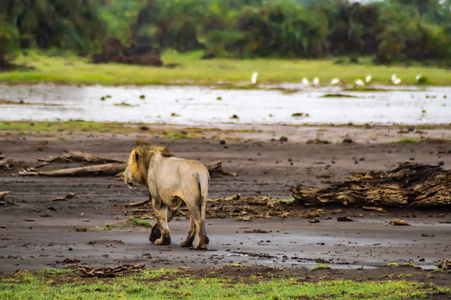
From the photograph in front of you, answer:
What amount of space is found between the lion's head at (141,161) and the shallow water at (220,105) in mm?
14681

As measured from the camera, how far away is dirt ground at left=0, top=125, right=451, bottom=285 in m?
8.90

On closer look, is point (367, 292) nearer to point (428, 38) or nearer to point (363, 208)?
point (363, 208)

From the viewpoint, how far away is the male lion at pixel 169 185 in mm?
9383

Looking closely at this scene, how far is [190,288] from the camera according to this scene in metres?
7.59

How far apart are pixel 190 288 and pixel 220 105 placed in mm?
23936

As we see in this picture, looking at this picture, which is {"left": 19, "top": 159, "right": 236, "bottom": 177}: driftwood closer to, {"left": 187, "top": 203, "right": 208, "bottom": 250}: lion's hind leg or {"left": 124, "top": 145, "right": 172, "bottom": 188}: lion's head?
{"left": 124, "top": 145, "right": 172, "bottom": 188}: lion's head

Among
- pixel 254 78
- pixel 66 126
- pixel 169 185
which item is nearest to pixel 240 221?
pixel 169 185

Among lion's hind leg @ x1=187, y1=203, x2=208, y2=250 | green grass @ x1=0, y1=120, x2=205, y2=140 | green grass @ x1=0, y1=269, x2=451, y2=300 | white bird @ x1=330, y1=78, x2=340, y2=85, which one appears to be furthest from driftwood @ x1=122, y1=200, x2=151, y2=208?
white bird @ x1=330, y1=78, x2=340, y2=85

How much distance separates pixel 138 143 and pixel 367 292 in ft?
11.8

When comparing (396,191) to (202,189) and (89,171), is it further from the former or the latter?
(89,171)

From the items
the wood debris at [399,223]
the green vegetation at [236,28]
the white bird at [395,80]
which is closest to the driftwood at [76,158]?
the wood debris at [399,223]

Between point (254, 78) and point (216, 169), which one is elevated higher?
point (254, 78)

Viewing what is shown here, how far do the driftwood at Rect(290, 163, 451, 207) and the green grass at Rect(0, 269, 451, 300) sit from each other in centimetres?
410

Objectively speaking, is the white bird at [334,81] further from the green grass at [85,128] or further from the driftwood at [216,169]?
the driftwood at [216,169]
